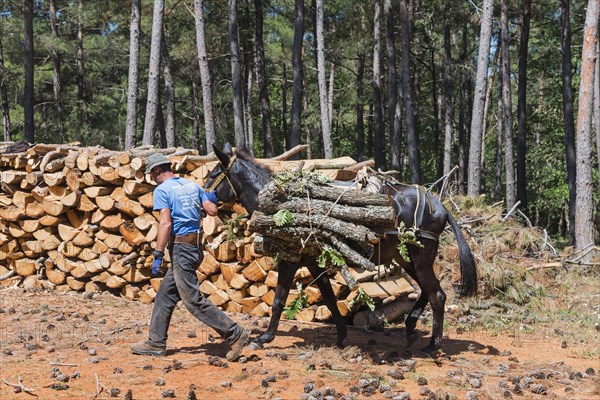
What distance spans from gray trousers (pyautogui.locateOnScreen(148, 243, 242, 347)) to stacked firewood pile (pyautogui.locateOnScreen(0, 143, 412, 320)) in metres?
1.44

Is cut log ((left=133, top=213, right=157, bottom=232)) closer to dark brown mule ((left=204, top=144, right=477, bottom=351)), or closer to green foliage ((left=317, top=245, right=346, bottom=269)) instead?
dark brown mule ((left=204, top=144, right=477, bottom=351))

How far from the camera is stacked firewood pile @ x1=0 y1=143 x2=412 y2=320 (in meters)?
9.28

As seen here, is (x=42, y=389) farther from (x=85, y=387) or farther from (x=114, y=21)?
(x=114, y=21)

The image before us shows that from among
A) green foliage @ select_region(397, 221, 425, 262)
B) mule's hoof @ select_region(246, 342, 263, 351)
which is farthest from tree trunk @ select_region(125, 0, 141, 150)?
green foliage @ select_region(397, 221, 425, 262)

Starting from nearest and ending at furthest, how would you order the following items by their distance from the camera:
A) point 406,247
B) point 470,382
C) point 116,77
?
1. point 470,382
2. point 406,247
3. point 116,77

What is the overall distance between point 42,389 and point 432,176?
4168 cm

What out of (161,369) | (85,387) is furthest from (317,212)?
(85,387)

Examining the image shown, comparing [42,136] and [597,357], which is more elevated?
[42,136]

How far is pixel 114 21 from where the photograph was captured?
31219 mm

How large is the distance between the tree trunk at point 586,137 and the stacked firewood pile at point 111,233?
23.5ft

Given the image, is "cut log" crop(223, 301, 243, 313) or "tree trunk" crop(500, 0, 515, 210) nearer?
"cut log" crop(223, 301, 243, 313)

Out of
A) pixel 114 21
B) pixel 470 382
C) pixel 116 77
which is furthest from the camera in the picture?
pixel 116 77

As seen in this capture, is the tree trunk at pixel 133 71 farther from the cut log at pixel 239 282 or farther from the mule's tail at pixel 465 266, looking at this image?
the mule's tail at pixel 465 266

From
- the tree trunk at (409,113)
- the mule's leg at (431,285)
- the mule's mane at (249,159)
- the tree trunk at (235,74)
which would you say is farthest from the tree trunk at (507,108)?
the mule's mane at (249,159)
